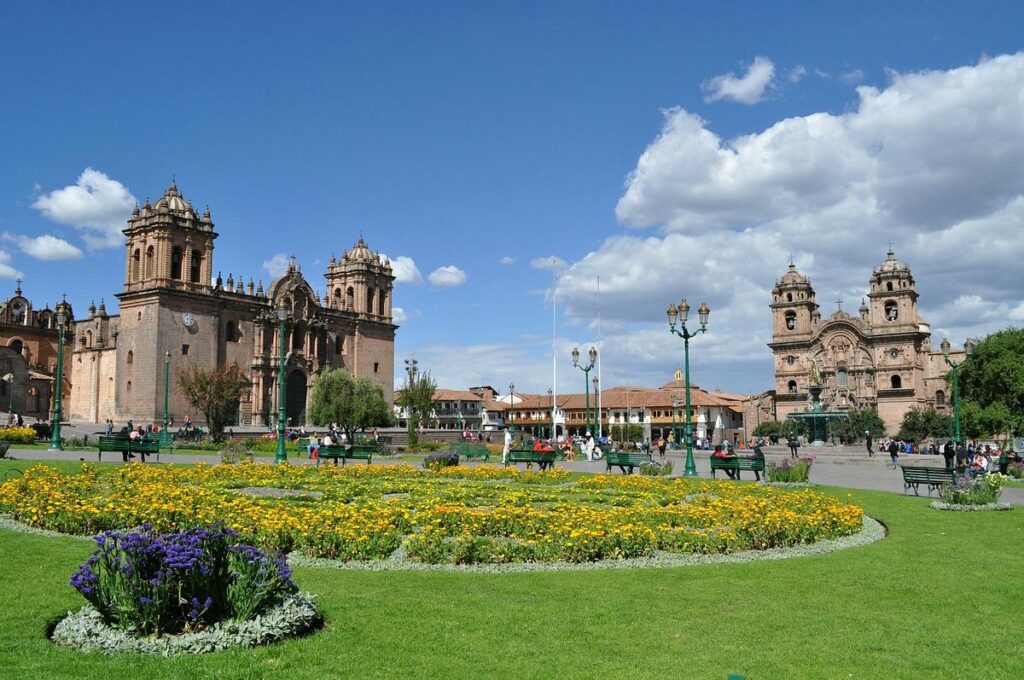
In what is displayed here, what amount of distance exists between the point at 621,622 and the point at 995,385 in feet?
202

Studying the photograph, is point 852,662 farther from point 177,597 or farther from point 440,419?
point 440,419

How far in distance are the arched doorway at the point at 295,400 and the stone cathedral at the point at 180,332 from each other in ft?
0.25

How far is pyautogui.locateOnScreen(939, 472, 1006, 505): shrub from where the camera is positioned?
602 inches

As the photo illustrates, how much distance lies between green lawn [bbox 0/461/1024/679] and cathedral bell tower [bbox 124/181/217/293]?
4856cm

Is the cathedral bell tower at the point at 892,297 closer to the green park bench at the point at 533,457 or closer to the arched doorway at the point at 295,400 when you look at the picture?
the arched doorway at the point at 295,400

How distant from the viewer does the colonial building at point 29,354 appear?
57.8 m

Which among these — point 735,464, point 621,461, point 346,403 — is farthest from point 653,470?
point 346,403

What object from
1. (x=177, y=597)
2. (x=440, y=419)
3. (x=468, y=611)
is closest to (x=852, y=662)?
(x=468, y=611)

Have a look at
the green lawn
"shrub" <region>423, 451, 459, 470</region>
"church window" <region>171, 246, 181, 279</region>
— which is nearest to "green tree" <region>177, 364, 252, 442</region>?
"shrub" <region>423, 451, 459, 470</region>

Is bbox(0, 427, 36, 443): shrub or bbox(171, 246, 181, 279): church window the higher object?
bbox(171, 246, 181, 279): church window

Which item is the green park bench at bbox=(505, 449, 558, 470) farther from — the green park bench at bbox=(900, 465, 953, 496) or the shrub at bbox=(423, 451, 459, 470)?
the green park bench at bbox=(900, 465, 953, 496)

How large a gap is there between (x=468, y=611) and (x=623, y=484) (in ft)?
38.1

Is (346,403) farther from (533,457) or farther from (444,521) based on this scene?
(444,521)

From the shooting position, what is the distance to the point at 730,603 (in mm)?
7809
